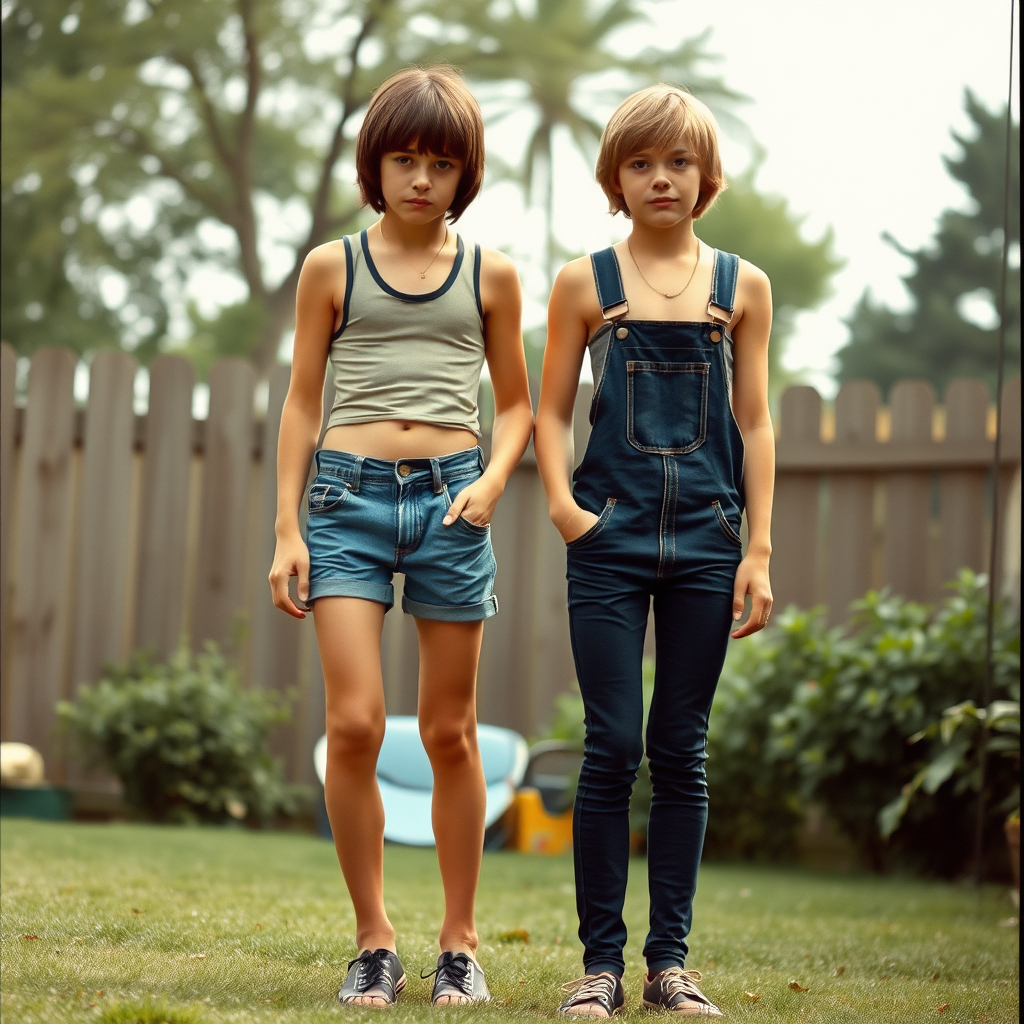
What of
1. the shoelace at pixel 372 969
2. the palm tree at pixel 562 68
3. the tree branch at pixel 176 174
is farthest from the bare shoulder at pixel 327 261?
the palm tree at pixel 562 68

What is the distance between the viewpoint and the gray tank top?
212 cm

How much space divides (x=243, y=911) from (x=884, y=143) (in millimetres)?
11579

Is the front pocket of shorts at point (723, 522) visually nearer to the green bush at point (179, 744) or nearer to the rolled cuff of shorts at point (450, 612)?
the rolled cuff of shorts at point (450, 612)

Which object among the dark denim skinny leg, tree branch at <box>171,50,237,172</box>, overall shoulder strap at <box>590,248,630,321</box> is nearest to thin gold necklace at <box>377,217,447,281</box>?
overall shoulder strap at <box>590,248,630,321</box>

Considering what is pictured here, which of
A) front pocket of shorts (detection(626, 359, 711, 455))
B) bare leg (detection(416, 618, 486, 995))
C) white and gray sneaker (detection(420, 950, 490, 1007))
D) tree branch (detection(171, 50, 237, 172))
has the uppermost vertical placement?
tree branch (detection(171, 50, 237, 172))

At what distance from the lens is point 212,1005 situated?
5.96 feet

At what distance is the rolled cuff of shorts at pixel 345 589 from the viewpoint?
Result: 6.66 ft

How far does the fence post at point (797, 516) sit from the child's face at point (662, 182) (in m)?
2.97

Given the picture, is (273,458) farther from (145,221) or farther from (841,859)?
(145,221)

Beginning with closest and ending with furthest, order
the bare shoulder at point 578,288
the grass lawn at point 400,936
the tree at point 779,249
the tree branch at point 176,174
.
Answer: the grass lawn at point 400,936, the bare shoulder at point 578,288, the tree branch at point 176,174, the tree at point 779,249

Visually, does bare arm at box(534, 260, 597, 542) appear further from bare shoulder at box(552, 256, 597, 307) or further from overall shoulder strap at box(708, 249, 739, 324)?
overall shoulder strap at box(708, 249, 739, 324)

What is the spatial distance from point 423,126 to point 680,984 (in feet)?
4.74

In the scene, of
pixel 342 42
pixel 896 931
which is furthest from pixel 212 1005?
pixel 342 42

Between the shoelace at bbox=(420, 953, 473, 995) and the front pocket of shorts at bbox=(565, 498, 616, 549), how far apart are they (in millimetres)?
711
